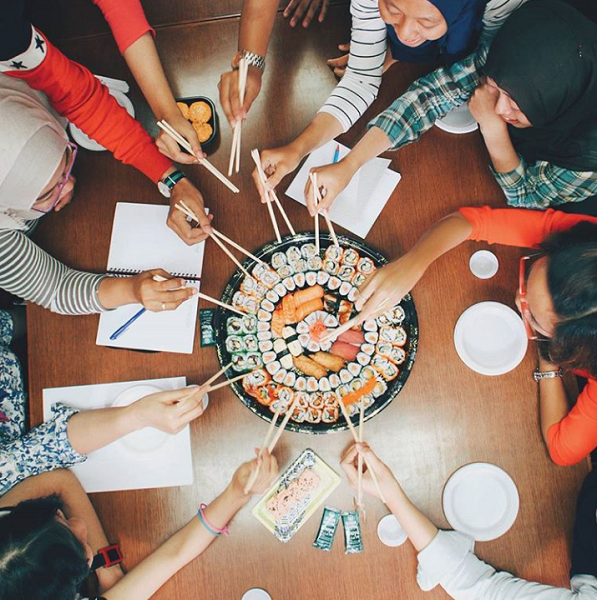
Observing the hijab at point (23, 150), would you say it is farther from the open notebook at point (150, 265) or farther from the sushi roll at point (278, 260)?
the sushi roll at point (278, 260)

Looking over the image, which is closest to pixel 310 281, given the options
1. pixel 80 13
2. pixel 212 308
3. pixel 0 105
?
pixel 212 308

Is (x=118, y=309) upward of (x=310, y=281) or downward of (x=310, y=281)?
downward

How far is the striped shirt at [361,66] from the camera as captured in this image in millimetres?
1615

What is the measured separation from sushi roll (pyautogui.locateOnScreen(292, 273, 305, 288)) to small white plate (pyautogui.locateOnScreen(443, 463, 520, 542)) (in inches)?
30.8

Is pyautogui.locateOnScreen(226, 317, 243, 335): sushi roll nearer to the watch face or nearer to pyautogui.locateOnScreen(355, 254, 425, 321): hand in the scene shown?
pyautogui.locateOnScreen(355, 254, 425, 321): hand

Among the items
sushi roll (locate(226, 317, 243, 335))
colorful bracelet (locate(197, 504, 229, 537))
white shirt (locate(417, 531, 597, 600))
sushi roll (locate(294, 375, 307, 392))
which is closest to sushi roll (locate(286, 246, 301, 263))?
sushi roll (locate(226, 317, 243, 335))

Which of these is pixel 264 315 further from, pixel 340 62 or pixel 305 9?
pixel 305 9

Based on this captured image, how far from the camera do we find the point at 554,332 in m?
1.47

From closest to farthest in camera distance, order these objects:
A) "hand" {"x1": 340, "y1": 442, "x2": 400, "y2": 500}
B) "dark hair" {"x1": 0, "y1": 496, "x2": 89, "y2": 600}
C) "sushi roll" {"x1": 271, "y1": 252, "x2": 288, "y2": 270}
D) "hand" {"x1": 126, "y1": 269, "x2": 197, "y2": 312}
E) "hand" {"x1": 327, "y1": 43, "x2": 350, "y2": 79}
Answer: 1. "dark hair" {"x1": 0, "y1": 496, "x2": 89, "y2": 600}
2. "hand" {"x1": 340, "y1": 442, "x2": 400, "y2": 500}
3. "hand" {"x1": 126, "y1": 269, "x2": 197, "y2": 312}
4. "sushi roll" {"x1": 271, "y1": 252, "x2": 288, "y2": 270}
5. "hand" {"x1": 327, "y1": 43, "x2": 350, "y2": 79}

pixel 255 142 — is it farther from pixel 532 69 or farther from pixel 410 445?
pixel 410 445

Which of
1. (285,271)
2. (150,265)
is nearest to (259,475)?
(285,271)

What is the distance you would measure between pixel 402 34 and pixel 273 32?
622mm

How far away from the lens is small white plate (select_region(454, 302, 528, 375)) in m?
1.65

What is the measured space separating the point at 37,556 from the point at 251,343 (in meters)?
0.81
